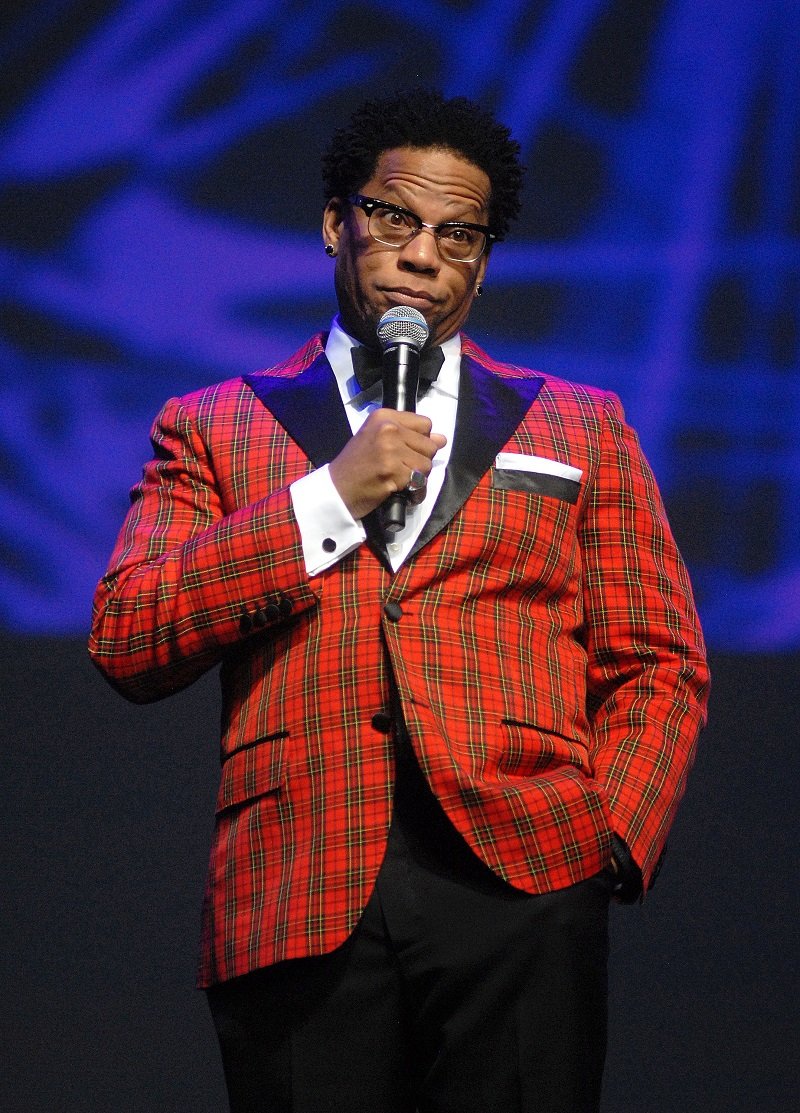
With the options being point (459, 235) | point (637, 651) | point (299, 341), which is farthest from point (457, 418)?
point (299, 341)

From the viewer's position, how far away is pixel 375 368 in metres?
1.74

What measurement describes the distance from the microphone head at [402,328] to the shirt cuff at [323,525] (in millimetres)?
212

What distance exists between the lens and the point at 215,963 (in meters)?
1.45

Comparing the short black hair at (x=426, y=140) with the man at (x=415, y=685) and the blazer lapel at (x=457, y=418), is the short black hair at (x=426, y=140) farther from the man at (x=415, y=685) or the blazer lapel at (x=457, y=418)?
the blazer lapel at (x=457, y=418)

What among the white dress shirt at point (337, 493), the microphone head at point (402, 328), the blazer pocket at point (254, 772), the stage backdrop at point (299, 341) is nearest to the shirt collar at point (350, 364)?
the white dress shirt at point (337, 493)

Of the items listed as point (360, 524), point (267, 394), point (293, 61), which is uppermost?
point (293, 61)

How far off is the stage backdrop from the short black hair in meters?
0.89

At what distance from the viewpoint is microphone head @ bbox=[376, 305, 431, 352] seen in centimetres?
161

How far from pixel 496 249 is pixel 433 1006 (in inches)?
70.5

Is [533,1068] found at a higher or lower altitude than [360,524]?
lower

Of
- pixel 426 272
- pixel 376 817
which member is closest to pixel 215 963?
pixel 376 817

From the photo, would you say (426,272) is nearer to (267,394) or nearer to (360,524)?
(267,394)

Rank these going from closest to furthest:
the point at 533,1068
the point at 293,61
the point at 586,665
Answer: the point at 533,1068, the point at 586,665, the point at 293,61

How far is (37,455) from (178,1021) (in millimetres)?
1177
